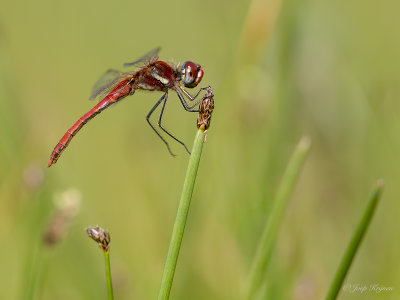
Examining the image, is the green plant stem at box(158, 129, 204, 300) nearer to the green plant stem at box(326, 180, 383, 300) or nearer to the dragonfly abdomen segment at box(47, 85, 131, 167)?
the green plant stem at box(326, 180, 383, 300)

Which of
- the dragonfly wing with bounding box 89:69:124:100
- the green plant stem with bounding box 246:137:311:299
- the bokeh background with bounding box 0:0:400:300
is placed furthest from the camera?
the dragonfly wing with bounding box 89:69:124:100

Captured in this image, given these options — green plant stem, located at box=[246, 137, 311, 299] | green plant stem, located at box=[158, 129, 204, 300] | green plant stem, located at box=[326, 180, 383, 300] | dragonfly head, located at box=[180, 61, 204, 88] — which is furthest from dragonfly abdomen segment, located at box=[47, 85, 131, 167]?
green plant stem, located at box=[326, 180, 383, 300]

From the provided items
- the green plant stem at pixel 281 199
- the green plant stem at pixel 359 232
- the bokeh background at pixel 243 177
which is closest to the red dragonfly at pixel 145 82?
the bokeh background at pixel 243 177

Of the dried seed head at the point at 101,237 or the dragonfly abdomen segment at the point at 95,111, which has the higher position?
the dried seed head at the point at 101,237

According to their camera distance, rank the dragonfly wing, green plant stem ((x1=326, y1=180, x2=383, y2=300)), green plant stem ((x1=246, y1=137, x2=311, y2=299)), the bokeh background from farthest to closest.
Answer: the dragonfly wing
the bokeh background
green plant stem ((x1=246, y1=137, x2=311, y2=299))
green plant stem ((x1=326, y1=180, x2=383, y2=300))

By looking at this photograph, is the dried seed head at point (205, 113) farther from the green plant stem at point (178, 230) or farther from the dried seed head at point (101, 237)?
the dried seed head at point (101, 237)

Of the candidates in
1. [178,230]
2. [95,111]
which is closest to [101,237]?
[178,230]

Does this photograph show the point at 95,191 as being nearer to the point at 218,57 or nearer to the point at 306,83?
the point at 218,57
